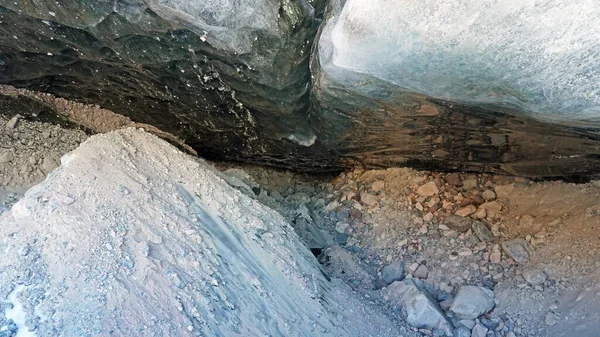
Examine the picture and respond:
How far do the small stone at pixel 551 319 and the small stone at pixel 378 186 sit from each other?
1.34m

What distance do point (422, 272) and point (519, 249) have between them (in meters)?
0.53

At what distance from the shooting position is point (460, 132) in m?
2.46

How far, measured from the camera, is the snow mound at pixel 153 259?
154cm

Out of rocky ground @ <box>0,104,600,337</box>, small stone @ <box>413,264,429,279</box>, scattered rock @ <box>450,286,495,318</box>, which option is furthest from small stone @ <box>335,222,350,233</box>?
scattered rock @ <box>450,286,495,318</box>

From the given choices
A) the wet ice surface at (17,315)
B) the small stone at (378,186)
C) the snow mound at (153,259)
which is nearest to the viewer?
the wet ice surface at (17,315)

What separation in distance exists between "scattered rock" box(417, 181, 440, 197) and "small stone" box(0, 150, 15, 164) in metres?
2.44

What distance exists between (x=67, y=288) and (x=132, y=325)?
24cm

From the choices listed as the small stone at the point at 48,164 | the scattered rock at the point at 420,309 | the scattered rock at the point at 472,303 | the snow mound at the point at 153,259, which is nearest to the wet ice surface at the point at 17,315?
the snow mound at the point at 153,259

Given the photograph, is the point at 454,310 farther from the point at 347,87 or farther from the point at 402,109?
the point at 347,87

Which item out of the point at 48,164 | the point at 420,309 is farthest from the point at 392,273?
the point at 48,164

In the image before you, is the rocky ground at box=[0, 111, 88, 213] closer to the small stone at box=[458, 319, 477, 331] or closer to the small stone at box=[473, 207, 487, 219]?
the small stone at box=[458, 319, 477, 331]

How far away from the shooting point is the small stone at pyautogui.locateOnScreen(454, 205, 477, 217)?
3096 mm

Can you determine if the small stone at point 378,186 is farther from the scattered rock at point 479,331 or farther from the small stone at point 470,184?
the scattered rock at point 479,331

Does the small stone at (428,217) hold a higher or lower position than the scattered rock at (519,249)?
lower
